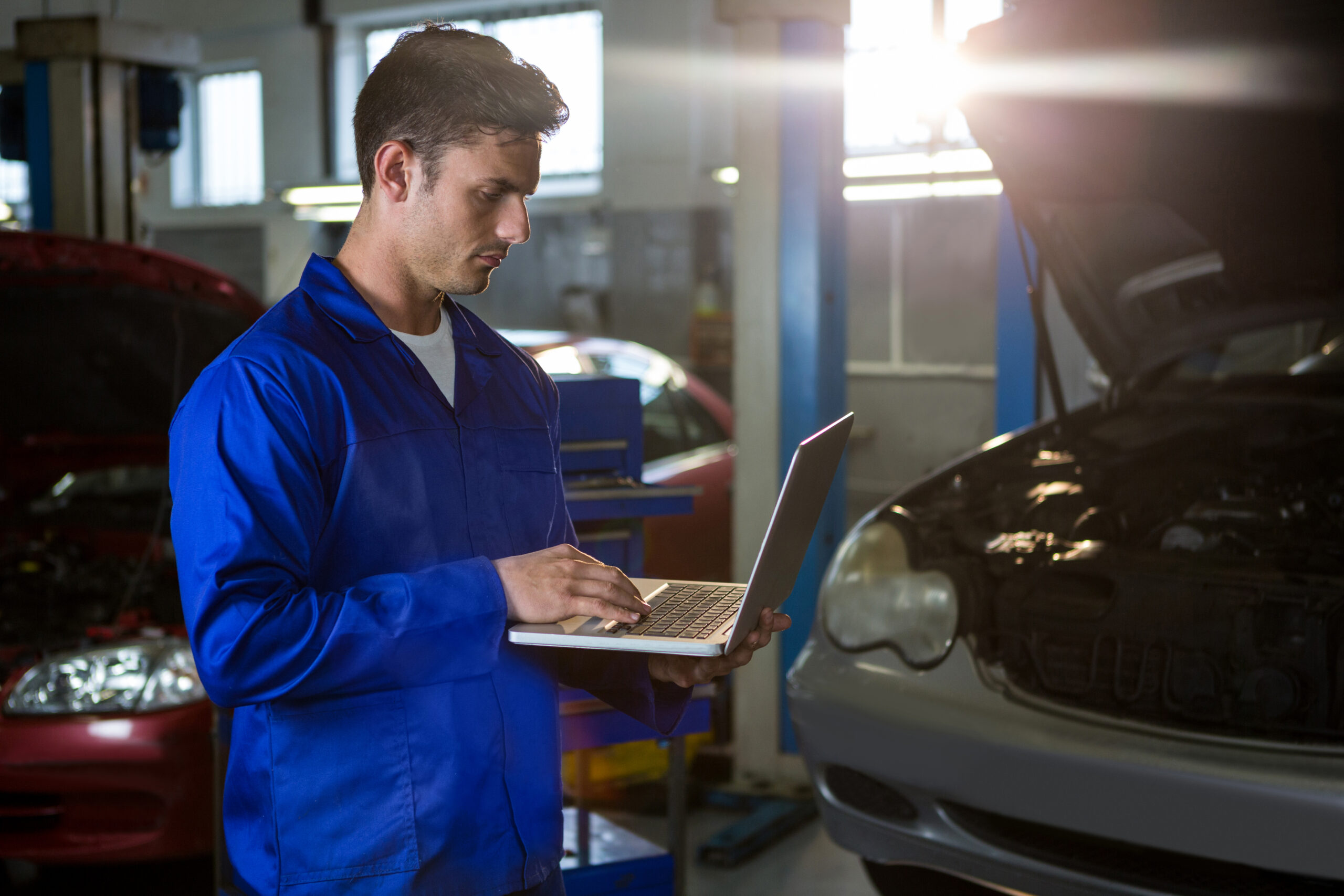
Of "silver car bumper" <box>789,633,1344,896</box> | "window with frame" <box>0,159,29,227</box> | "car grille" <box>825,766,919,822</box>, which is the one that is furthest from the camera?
"window with frame" <box>0,159,29,227</box>

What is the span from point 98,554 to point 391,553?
2.37 m

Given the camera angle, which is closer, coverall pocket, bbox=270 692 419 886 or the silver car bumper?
coverall pocket, bbox=270 692 419 886

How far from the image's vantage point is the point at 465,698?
49.5 inches

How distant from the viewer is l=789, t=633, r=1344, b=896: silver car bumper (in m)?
1.79

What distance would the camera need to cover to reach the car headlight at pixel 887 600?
2.29 m

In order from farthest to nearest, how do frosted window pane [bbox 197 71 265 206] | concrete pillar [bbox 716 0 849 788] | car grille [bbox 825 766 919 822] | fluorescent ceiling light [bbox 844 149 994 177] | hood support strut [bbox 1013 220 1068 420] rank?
frosted window pane [bbox 197 71 265 206] → fluorescent ceiling light [bbox 844 149 994 177] → concrete pillar [bbox 716 0 849 788] → hood support strut [bbox 1013 220 1068 420] → car grille [bbox 825 766 919 822]

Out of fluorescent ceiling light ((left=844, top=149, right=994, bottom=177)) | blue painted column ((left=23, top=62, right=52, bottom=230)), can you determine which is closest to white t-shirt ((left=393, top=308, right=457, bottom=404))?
fluorescent ceiling light ((left=844, top=149, right=994, bottom=177))

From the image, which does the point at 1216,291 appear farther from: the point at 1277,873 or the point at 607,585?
the point at 607,585

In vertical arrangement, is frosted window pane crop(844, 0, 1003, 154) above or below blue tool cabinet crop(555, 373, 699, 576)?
above

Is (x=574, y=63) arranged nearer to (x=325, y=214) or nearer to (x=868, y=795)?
(x=325, y=214)

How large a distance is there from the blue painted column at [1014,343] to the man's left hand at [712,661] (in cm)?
234

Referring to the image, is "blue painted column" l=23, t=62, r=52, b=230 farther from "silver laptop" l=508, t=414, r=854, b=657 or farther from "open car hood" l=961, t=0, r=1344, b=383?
"silver laptop" l=508, t=414, r=854, b=657

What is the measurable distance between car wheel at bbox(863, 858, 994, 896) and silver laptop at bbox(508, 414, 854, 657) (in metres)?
1.29

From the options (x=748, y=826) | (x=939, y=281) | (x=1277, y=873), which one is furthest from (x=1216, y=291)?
(x=939, y=281)
